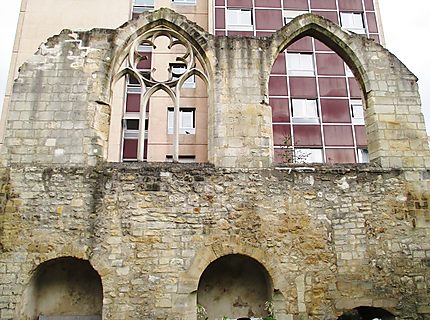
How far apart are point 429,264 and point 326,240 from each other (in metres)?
1.82

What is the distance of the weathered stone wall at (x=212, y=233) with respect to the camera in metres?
6.98

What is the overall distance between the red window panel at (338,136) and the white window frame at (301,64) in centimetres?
276

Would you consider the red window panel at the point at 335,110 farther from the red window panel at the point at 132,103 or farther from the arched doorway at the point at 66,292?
the arched doorway at the point at 66,292

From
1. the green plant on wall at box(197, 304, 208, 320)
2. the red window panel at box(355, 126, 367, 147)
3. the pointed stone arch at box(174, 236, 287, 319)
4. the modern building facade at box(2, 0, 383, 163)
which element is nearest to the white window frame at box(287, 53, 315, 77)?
the modern building facade at box(2, 0, 383, 163)

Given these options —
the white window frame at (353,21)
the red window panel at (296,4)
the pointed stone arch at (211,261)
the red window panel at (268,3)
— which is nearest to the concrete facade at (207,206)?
the pointed stone arch at (211,261)

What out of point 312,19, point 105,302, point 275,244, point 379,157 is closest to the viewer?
point 105,302

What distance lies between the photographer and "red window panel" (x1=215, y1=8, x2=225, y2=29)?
19.9 metres

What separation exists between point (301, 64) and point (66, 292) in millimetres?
15479

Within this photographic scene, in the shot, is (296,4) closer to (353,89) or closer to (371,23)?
(371,23)

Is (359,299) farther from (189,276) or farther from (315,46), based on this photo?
(315,46)

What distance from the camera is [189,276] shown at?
7.02 meters

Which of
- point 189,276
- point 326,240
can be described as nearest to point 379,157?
point 326,240

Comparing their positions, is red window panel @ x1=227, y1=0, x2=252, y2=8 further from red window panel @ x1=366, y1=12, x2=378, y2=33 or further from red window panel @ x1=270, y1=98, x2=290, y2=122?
red window panel @ x1=366, y1=12, x2=378, y2=33

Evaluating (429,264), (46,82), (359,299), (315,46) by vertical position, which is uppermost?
(315,46)
